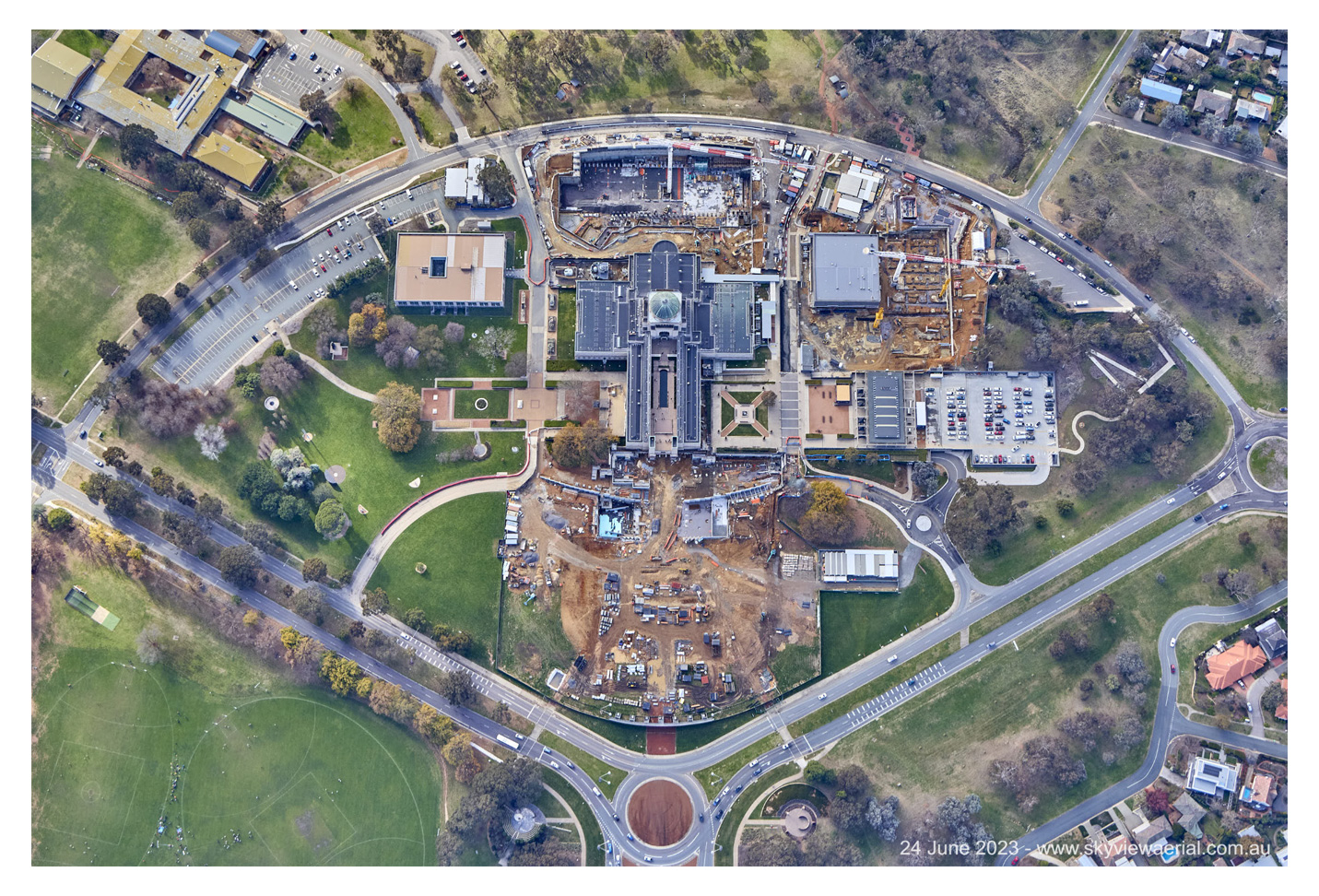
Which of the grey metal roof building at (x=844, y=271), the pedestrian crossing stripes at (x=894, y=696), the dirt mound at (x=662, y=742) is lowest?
the dirt mound at (x=662, y=742)

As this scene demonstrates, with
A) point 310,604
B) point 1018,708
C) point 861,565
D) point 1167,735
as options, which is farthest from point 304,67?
point 1167,735

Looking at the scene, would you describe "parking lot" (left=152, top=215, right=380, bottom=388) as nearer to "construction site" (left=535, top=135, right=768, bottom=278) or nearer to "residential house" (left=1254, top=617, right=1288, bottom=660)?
"construction site" (left=535, top=135, right=768, bottom=278)

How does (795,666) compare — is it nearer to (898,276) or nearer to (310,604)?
(898,276)

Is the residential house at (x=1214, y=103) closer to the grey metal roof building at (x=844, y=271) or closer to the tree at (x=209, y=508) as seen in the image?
the grey metal roof building at (x=844, y=271)

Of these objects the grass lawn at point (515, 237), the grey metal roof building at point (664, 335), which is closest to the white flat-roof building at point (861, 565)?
the grey metal roof building at point (664, 335)

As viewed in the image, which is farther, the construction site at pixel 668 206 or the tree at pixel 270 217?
the construction site at pixel 668 206

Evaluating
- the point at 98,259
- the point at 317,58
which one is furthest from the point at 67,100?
the point at 317,58

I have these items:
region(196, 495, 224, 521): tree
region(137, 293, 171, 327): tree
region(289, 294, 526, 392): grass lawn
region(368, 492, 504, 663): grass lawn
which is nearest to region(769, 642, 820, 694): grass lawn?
region(368, 492, 504, 663): grass lawn
